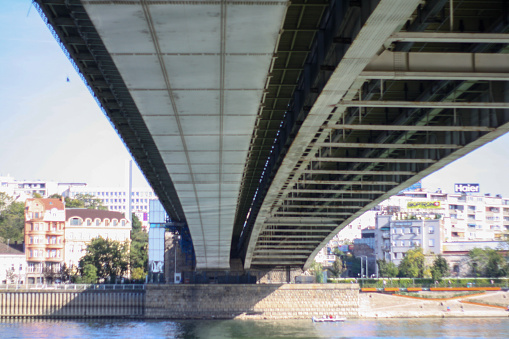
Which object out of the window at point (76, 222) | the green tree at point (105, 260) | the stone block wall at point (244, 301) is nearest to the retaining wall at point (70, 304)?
the stone block wall at point (244, 301)

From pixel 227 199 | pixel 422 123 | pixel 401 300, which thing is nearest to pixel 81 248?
pixel 401 300

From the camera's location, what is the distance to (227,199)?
113 ft

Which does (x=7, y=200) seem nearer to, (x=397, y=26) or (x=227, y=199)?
(x=227, y=199)

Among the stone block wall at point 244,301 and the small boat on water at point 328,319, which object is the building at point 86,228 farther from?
the small boat on water at point 328,319

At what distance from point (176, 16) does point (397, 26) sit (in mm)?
3809

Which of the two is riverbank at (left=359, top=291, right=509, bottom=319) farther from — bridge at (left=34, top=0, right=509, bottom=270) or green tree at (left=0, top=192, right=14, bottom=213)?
green tree at (left=0, top=192, right=14, bottom=213)

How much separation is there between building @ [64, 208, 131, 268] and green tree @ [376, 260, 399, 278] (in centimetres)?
3672

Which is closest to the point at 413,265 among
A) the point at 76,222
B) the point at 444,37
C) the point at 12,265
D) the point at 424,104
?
the point at 76,222

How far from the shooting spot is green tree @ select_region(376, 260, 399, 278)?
101 metres

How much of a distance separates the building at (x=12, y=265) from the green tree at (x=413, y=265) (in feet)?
164

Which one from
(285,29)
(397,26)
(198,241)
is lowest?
(198,241)

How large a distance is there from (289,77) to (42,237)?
83.2m

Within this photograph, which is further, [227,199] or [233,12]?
[227,199]

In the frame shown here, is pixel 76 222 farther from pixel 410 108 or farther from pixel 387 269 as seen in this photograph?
pixel 410 108
